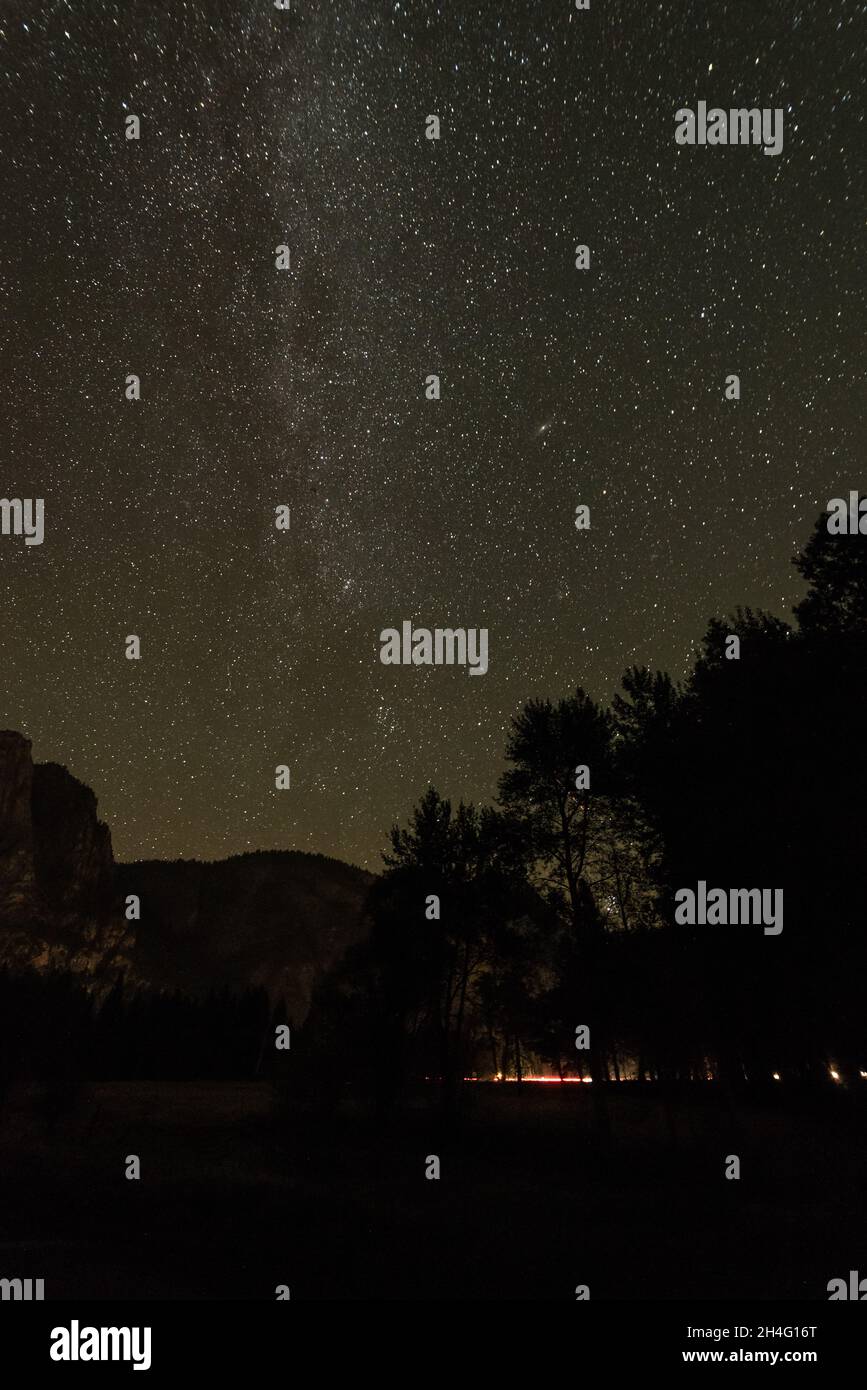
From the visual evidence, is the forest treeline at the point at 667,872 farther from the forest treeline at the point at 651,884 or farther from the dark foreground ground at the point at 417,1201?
the dark foreground ground at the point at 417,1201

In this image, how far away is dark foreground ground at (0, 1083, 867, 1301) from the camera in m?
13.3

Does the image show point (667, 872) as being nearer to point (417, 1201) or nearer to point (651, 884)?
point (651, 884)

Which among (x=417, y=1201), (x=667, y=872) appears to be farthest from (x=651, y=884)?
(x=417, y=1201)

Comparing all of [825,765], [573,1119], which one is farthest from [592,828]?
[573,1119]

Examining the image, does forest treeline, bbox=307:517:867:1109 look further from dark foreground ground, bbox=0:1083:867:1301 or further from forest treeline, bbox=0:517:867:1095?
dark foreground ground, bbox=0:1083:867:1301

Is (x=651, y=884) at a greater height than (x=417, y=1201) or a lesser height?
greater

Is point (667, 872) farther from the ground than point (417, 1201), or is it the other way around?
point (667, 872)

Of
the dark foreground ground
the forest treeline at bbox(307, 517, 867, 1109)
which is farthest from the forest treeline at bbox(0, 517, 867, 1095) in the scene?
the dark foreground ground

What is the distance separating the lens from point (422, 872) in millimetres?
32969

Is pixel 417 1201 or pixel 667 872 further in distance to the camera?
pixel 667 872

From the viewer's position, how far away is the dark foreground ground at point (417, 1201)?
43.8 feet

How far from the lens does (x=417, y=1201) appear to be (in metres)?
18.6
